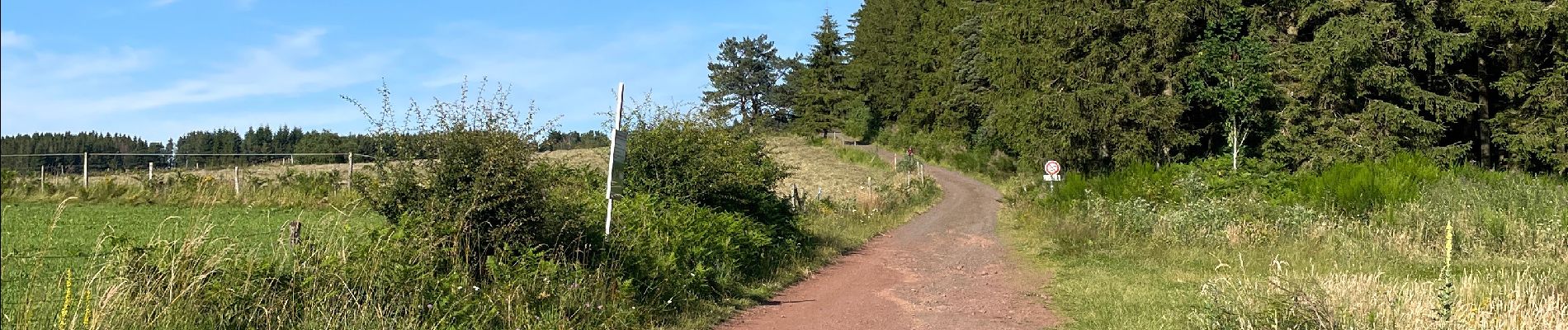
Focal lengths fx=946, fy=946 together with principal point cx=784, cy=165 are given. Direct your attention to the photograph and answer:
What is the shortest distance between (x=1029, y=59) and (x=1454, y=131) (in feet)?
37.4

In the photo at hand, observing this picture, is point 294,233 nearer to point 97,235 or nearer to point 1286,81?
point 97,235

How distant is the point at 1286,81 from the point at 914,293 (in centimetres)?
1756

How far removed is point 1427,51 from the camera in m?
23.3

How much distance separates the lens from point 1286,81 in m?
23.8

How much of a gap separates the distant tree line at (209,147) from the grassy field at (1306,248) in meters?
6.01

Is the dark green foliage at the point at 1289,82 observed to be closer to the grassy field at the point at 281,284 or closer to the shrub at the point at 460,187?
the grassy field at the point at 281,284

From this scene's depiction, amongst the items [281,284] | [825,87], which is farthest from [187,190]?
[825,87]

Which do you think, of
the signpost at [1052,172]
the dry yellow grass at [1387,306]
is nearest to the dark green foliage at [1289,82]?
the signpost at [1052,172]

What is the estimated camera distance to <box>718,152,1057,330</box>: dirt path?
8.84 m

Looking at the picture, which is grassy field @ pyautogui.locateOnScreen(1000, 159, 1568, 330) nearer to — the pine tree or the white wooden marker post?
the white wooden marker post

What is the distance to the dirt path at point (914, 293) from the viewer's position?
884 cm

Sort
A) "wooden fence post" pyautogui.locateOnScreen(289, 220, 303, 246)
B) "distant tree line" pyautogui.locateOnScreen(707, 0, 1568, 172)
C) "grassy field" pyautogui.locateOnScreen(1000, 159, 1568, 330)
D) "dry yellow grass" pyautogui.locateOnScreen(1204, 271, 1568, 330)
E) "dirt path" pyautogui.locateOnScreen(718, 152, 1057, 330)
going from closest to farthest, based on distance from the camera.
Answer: "dry yellow grass" pyautogui.locateOnScreen(1204, 271, 1568, 330) < "grassy field" pyautogui.locateOnScreen(1000, 159, 1568, 330) < "wooden fence post" pyautogui.locateOnScreen(289, 220, 303, 246) < "dirt path" pyautogui.locateOnScreen(718, 152, 1057, 330) < "distant tree line" pyautogui.locateOnScreen(707, 0, 1568, 172)

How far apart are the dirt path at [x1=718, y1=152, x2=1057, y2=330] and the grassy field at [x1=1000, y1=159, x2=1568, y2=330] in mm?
578

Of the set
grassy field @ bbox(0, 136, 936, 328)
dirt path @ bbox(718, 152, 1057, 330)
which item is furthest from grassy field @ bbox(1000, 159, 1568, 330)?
grassy field @ bbox(0, 136, 936, 328)
